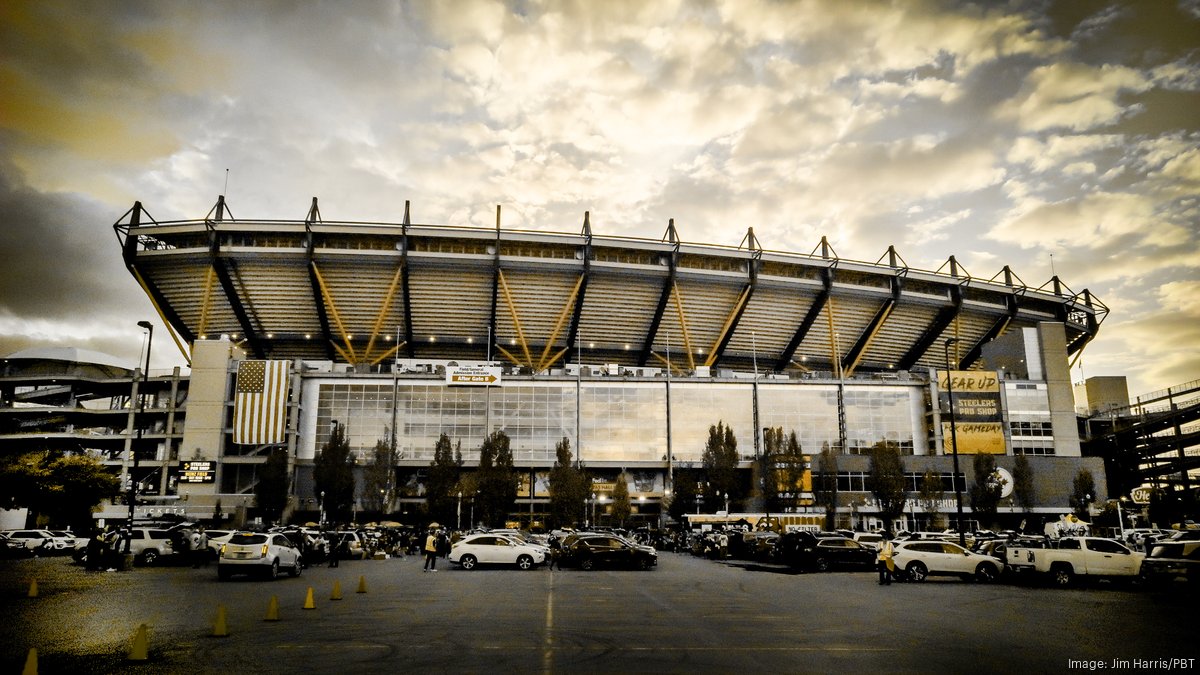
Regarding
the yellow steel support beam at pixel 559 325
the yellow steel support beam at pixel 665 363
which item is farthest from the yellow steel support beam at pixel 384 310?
the yellow steel support beam at pixel 665 363

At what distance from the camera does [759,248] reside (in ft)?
282

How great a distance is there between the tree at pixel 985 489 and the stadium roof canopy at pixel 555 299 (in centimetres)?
2186

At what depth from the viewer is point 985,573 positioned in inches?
1063

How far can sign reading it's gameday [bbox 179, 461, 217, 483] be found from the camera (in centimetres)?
7556

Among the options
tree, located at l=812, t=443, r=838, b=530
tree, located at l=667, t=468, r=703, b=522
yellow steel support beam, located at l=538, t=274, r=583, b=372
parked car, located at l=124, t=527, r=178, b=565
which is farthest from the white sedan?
yellow steel support beam, located at l=538, t=274, r=583, b=372

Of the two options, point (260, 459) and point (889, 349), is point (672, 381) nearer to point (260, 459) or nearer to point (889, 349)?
point (889, 349)

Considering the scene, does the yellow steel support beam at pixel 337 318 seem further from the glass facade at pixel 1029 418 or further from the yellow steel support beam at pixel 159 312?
the glass facade at pixel 1029 418

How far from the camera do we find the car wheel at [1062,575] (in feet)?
80.6

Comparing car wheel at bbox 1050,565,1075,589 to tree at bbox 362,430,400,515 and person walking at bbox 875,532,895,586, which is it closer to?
person walking at bbox 875,532,895,586

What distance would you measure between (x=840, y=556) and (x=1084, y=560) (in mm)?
9665

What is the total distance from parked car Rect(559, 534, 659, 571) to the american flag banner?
180 feet

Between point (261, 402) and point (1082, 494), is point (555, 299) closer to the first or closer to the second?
point (261, 402)

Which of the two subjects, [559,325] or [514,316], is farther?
[559,325]

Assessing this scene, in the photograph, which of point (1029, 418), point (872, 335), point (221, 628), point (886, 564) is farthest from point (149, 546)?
point (1029, 418)
